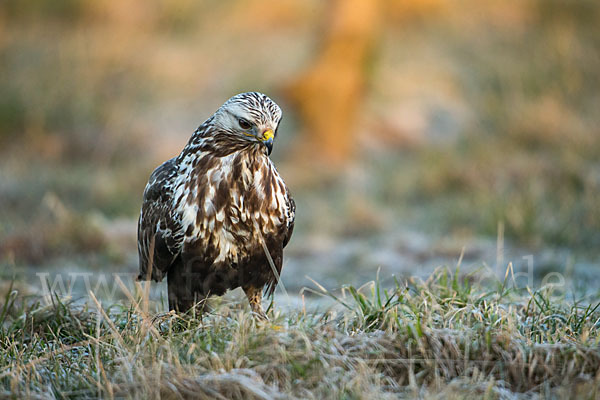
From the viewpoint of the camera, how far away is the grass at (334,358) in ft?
8.30

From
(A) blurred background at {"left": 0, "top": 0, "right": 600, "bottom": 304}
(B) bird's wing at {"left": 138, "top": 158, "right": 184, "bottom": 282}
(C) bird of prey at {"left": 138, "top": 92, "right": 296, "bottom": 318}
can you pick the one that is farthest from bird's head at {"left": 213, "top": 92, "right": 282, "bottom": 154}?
(A) blurred background at {"left": 0, "top": 0, "right": 600, "bottom": 304}

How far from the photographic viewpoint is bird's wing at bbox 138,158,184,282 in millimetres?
3369

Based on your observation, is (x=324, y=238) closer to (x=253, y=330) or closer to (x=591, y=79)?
(x=253, y=330)

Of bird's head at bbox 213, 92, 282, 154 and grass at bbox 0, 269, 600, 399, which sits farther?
bird's head at bbox 213, 92, 282, 154

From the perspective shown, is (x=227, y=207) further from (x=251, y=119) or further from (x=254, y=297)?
(x=254, y=297)

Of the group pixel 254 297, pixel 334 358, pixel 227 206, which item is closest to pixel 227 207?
pixel 227 206

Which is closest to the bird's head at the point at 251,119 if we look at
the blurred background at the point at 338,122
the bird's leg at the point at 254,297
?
the bird's leg at the point at 254,297

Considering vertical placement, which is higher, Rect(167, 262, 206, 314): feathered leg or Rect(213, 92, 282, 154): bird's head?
Rect(213, 92, 282, 154): bird's head

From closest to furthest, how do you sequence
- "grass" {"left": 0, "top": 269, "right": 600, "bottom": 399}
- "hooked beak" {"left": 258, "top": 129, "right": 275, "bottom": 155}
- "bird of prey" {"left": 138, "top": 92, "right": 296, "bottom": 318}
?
1. "grass" {"left": 0, "top": 269, "right": 600, "bottom": 399}
2. "hooked beak" {"left": 258, "top": 129, "right": 275, "bottom": 155}
3. "bird of prey" {"left": 138, "top": 92, "right": 296, "bottom": 318}

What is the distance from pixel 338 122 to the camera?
392 inches

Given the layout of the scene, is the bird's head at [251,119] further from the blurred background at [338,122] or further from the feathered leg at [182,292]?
the blurred background at [338,122]

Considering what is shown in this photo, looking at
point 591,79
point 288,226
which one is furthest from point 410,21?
point 288,226

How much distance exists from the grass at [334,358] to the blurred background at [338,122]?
1.65 metres

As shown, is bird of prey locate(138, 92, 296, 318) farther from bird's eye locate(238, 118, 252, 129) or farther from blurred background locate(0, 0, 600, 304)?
blurred background locate(0, 0, 600, 304)
